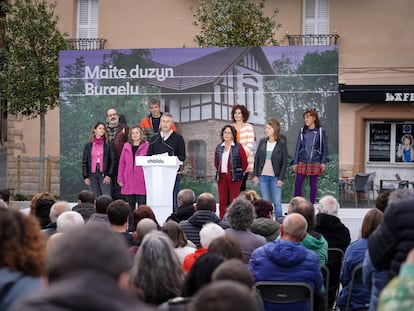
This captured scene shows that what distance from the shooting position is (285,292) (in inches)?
249

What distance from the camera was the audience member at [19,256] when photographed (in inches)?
141

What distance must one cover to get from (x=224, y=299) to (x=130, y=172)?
12.0 metres

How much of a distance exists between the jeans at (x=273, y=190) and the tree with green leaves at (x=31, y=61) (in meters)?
8.37

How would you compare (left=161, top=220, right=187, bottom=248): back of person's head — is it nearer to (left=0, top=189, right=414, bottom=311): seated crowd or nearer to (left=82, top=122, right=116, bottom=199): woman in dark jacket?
(left=0, top=189, right=414, bottom=311): seated crowd

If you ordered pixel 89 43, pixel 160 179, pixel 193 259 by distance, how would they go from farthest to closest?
pixel 89 43
pixel 160 179
pixel 193 259

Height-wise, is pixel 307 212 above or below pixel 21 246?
below

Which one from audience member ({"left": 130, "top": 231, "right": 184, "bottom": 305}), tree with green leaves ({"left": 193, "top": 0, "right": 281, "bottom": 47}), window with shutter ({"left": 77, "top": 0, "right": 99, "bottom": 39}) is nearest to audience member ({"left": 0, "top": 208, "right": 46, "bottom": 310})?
audience member ({"left": 130, "top": 231, "right": 184, "bottom": 305})

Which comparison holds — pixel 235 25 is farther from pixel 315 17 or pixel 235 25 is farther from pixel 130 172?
pixel 130 172

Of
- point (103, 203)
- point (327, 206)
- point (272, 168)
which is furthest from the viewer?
point (272, 168)

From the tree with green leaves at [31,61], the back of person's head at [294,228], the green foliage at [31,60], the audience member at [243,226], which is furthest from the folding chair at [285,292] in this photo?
the green foliage at [31,60]

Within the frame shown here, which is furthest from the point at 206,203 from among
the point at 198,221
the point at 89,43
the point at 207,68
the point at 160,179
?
the point at 89,43

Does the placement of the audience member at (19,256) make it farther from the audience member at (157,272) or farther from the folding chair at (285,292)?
the folding chair at (285,292)

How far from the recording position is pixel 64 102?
52.3 ft

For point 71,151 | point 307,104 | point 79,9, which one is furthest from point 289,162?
point 79,9
